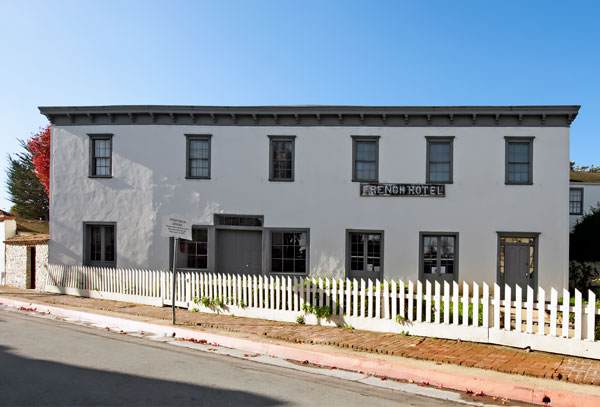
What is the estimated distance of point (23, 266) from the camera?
18.3 m

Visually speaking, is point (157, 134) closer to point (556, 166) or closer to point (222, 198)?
point (222, 198)

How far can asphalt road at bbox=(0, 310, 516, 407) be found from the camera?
18.9ft

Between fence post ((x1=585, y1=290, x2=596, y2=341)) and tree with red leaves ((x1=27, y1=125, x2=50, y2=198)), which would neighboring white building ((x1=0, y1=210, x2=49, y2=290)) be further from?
fence post ((x1=585, y1=290, x2=596, y2=341))

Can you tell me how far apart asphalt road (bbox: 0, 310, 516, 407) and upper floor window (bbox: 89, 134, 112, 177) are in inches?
388

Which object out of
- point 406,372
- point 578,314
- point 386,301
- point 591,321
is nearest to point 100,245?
point 386,301

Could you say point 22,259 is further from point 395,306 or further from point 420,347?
point 420,347

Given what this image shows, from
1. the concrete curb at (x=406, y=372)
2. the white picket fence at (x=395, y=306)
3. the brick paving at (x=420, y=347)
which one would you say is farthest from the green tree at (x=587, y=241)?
the concrete curb at (x=406, y=372)

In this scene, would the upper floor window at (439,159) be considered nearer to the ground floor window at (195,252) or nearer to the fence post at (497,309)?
the fence post at (497,309)

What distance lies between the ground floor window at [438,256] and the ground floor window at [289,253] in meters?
4.29

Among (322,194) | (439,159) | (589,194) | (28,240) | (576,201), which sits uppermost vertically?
(439,159)

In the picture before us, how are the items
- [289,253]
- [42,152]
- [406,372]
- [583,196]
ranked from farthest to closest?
[42,152], [583,196], [289,253], [406,372]

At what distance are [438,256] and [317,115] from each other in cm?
667

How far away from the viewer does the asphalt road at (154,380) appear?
18.9ft

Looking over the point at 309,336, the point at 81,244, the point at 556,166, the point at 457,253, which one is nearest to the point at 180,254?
the point at 81,244
